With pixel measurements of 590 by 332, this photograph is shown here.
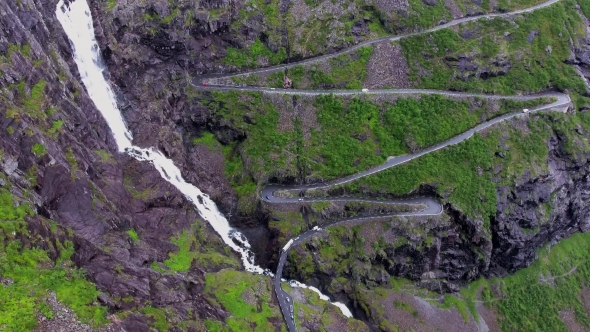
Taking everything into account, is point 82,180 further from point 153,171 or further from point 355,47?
point 355,47

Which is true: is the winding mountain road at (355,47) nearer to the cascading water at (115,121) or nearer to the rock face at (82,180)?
the cascading water at (115,121)

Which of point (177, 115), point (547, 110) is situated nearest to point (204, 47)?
point (177, 115)

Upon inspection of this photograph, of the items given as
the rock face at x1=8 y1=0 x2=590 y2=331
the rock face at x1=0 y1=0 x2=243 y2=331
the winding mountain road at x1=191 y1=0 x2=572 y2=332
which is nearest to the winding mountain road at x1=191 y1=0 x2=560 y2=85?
the winding mountain road at x1=191 y1=0 x2=572 y2=332

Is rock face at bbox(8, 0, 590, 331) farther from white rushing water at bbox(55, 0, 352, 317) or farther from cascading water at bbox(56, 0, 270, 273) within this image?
cascading water at bbox(56, 0, 270, 273)

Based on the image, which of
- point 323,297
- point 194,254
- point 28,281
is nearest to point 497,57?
point 323,297

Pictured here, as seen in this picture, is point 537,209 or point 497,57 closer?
point 537,209

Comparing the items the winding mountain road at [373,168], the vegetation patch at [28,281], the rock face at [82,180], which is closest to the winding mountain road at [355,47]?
the winding mountain road at [373,168]

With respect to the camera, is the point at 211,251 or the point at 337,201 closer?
the point at 211,251

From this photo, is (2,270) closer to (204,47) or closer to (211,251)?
(211,251)
